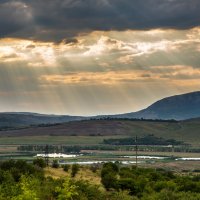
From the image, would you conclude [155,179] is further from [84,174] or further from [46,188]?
[46,188]

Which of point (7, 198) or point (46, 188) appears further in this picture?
point (46, 188)

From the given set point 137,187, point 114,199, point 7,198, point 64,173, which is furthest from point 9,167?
point 7,198

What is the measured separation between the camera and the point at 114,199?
63.7m

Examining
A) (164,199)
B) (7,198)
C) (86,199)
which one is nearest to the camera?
(7,198)

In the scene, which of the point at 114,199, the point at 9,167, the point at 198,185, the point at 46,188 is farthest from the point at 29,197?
the point at 198,185

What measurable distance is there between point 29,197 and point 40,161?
190 feet

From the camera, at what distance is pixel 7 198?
48.5m

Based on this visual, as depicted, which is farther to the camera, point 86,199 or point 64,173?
point 64,173

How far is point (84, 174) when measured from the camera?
326 feet

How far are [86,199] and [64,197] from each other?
11115 millimetres

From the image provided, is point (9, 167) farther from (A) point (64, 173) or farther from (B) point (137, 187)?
(B) point (137, 187)

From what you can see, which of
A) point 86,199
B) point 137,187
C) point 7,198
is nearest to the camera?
point 7,198

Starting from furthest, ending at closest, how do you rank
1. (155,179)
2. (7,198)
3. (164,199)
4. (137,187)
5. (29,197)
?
(155,179)
(137,187)
(164,199)
(7,198)
(29,197)

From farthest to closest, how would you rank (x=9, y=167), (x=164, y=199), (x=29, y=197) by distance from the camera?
(x=9, y=167), (x=164, y=199), (x=29, y=197)
